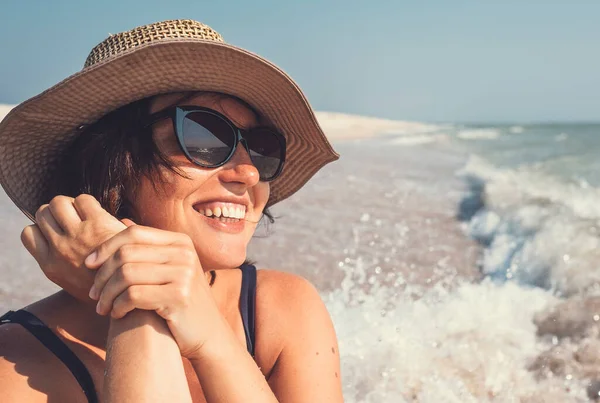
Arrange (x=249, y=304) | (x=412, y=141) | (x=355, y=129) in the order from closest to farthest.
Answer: (x=249, y=304)
(x=412, y=141)
(x=355, y=129)

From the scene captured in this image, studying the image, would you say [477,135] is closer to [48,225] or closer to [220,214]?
[220,214]

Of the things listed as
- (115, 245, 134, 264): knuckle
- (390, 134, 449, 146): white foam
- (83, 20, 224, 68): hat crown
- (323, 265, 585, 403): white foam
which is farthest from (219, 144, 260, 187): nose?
(390, 134, 449, 146): white foam

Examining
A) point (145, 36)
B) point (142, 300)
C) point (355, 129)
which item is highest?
point (355, 129)

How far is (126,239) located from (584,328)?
309cm

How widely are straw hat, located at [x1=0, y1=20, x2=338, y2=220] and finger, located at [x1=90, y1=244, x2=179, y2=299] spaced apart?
2.04 ft

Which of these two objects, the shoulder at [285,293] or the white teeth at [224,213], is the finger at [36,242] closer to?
the white teeth at [224,213]

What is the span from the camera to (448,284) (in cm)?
492

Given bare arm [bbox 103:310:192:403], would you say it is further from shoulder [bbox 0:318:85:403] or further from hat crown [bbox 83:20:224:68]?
hat crown [bbox 83:20:224:68]

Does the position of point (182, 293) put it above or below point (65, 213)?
below

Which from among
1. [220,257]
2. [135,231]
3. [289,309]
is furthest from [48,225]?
[289,309]

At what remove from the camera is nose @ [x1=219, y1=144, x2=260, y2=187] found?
6.58 ft

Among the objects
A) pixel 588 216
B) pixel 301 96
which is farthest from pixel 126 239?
pixel 588 216

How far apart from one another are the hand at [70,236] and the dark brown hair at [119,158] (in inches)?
12.3

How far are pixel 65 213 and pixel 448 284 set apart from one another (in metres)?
3.82
